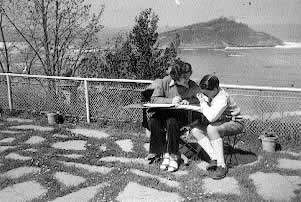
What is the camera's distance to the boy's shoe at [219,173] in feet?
14.8

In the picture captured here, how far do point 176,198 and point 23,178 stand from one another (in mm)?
1964

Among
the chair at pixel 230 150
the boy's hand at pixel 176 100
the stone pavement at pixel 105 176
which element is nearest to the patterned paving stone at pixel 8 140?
the stone pavement at pixel 105 176

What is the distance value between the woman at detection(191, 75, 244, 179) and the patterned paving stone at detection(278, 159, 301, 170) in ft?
2.57

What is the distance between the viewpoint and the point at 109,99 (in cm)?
728

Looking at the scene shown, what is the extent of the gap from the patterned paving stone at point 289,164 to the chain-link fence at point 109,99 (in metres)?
0.82

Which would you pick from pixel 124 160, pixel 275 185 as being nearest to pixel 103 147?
pixel 124 160

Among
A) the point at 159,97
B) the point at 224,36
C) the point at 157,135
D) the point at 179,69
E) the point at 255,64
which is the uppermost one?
the point at 224,36

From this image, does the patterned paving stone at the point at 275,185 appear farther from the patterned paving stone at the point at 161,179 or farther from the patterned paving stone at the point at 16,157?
the patterned paving stone at the point at 16,157

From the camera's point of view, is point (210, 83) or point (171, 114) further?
point (171, 114)

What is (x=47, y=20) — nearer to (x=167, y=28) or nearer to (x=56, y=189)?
(x=167, y=28)

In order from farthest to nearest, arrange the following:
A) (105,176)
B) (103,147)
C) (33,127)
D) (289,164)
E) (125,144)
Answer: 1. (33,127)
2. (125,144)
3. (103,147)
4. (289,164)
5. (105,176)

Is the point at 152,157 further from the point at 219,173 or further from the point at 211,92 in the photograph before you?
the point at 211,92

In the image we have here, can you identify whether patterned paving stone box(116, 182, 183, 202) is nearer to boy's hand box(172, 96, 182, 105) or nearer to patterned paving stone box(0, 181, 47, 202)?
patterned paving stone box(0, 181, 47, 202)

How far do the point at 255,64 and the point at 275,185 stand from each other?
126ft
